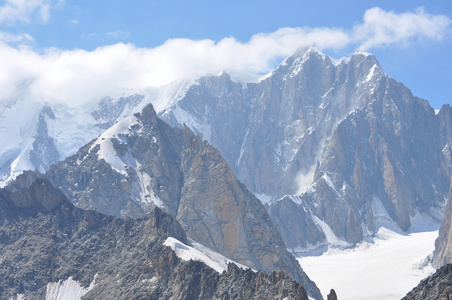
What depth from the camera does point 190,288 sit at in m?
170

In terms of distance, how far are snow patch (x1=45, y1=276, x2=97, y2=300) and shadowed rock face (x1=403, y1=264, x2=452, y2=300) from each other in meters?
85.8

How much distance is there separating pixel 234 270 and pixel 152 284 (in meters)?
19.2

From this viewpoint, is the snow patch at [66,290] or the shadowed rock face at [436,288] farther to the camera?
the snow patch at [66,290]

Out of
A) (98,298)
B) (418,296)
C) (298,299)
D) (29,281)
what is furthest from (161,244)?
(418,296)

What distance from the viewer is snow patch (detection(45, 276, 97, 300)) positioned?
191 m

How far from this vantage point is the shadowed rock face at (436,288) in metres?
123

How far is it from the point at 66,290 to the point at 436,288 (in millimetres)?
96172

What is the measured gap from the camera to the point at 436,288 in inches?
4958

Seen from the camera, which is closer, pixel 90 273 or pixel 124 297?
pixel 124 297

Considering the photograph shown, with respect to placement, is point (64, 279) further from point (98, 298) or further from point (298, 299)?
point (298, 299)

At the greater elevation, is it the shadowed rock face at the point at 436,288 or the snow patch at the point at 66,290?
the snow patch at the point at 66,290

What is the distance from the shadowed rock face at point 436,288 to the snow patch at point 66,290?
282 feet

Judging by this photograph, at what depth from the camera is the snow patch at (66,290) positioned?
190875 millimetres

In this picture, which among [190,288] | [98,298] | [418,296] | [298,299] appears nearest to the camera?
[418,296]
